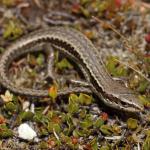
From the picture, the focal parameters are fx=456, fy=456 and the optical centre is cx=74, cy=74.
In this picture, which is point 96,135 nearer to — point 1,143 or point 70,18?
point 1,143

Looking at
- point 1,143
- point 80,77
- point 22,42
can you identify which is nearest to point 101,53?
point 80,77

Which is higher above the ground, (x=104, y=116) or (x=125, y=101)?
(x=125, y=101)

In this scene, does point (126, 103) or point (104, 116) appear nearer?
point (126, 103)

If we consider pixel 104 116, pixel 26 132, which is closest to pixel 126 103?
pixel 104 116

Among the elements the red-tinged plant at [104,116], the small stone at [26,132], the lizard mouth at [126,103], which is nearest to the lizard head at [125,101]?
the lizard mouth at [126,103]

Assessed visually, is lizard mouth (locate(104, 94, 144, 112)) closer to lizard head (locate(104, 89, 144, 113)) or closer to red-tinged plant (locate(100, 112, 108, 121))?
lizard head (locate(104, 89, 144, 113))

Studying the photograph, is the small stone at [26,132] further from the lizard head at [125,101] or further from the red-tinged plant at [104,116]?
the lizard head at [125,101]

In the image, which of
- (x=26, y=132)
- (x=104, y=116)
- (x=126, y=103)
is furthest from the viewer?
(x=26, y=132)

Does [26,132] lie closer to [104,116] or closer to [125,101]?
[104,116]

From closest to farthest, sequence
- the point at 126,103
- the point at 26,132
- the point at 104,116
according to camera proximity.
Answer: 1. the point at 126,103
2. the point at 104,116
3. the point at 26,132
